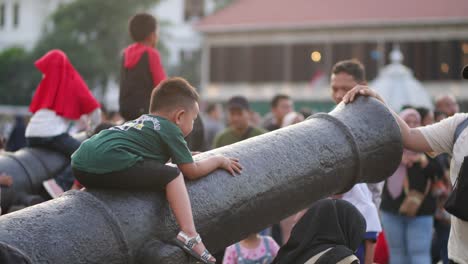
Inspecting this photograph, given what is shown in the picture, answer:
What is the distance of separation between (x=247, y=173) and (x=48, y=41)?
4696 cm

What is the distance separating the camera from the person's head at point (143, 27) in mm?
6414

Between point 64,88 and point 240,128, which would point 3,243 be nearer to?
point 64,88

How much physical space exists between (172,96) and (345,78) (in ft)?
6.47

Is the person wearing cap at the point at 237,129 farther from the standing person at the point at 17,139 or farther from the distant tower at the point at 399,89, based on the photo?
the distant tower at the point at 399,89

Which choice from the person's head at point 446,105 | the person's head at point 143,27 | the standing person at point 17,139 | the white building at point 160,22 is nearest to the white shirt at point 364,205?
the person's head at point 143,27

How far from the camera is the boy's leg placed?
12.5 feet

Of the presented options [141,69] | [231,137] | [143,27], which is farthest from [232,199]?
[231,137]

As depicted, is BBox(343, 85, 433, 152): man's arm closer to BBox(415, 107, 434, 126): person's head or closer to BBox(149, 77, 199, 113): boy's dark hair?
BBox(149, 77, 199, 113): boy's dark hair

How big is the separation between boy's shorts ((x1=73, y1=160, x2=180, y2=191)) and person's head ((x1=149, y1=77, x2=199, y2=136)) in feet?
0.85

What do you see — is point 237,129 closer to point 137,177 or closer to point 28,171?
point 28,171

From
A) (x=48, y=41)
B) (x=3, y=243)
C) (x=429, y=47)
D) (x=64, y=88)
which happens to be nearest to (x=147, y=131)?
(x=3, y=243)

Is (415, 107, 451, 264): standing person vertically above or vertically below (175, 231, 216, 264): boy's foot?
below

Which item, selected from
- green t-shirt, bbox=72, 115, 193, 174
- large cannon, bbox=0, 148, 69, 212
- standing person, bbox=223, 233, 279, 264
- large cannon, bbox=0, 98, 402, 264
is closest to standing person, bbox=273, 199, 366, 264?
large cannon, bbox=0, 98, 402, 264

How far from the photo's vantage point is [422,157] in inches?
326
